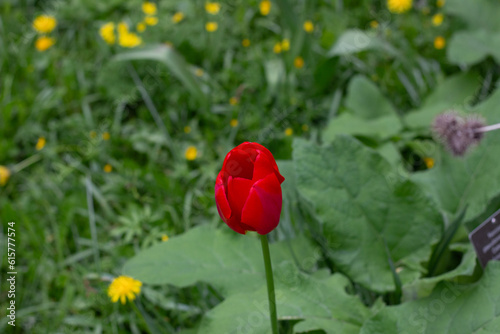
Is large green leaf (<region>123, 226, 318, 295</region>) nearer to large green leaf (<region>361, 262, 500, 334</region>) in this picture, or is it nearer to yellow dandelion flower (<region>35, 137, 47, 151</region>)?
large green leaf (<region>361, 262, 500, 334</region>)

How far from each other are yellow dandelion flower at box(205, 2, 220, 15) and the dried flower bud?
1561 millimetres

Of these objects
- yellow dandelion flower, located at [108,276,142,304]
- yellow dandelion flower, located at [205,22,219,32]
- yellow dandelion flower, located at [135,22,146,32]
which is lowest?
yellow dandelion flower, located at [135,22,146,32]

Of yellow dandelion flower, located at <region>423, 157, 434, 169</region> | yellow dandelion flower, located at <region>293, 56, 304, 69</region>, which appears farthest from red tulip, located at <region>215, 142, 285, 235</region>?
yellow dandelion flower, located at <region>293, 56, 304, 69</region>

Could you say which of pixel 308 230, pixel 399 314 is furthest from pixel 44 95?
pixel 399 314

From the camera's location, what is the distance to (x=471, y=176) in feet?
4.57

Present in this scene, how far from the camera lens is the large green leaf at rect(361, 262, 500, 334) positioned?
1.01m

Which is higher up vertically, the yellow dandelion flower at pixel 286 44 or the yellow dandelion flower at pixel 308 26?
the yellow dandelion flower at pixel 308 26

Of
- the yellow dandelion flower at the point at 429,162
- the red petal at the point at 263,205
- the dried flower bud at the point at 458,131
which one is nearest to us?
the red petal at the point at 263,205

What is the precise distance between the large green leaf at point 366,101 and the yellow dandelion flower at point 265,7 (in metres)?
0.93

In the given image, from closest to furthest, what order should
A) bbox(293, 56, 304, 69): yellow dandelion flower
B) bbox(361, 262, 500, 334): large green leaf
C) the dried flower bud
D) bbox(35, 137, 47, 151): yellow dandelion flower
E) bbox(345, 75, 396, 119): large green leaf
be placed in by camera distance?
bbox(361, 262, 500, 334): large green leaf, the dried flower bud, bbox(345, 75, 396, 119): large green leaf, bbox(35, 137, 47, 151): yellow dandelion flower, bbox(293, 56, 304, 69): yellow dandelion flower

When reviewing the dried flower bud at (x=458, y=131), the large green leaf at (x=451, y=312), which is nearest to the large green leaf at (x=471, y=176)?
the dried flower bud at (x=458, y=131)

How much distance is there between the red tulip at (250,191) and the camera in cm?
77

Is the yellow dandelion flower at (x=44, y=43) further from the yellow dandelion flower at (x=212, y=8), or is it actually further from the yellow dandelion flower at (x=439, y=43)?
the yellow dandelion flower at (x=439, y=43)

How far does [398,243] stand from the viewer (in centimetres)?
131
